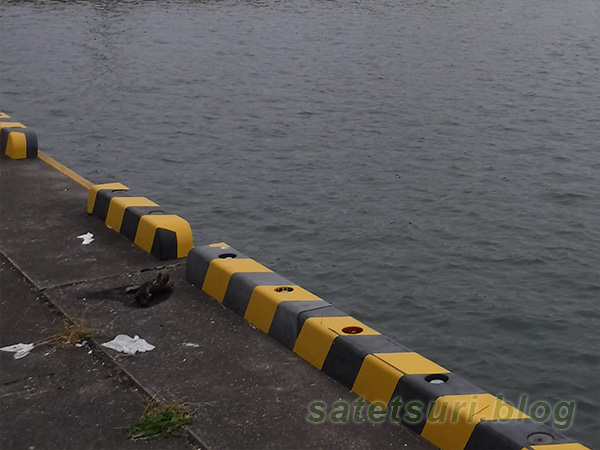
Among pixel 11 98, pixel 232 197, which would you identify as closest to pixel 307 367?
pixel 232 197

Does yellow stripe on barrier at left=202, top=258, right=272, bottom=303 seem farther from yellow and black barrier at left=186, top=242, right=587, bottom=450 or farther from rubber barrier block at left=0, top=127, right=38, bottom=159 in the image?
rubber barrier block at left=0, top=127, right=38, bottom=159

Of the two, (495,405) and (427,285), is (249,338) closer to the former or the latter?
(495,405)

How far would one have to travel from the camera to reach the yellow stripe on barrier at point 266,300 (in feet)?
23.8

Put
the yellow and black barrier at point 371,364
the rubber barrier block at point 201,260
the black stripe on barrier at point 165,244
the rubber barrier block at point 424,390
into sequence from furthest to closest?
the black stripe on barrier at point 165,244, the rubber barrier block at point 201,260, the rubber barrier block at point 424,390, the yellow and black barrier at point 371,364

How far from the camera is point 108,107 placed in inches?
812

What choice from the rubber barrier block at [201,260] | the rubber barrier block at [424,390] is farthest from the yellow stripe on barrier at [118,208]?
the rubber barrier block at [424,390]

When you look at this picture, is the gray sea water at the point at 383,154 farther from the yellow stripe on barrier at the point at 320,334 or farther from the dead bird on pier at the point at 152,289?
the dead bird on pier at the point at 152,289

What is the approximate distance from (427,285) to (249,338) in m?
4.59

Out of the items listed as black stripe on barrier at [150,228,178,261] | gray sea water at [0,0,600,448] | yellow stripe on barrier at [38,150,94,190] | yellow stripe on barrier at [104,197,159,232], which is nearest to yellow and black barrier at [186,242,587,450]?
black stripe on barrier at [150,228,178,261]

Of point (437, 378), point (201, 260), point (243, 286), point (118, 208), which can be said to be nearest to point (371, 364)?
point (437, 378)

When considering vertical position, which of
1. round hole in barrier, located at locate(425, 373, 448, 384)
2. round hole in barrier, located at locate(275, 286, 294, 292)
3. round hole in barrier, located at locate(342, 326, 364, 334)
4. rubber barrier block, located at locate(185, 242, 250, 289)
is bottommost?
rubber barrier block, located at locate(185, 242, 250, 289)

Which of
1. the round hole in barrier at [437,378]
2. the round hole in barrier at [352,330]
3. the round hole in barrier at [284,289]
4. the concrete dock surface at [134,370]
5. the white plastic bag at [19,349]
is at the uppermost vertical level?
the round hole in barrier at [437,378]

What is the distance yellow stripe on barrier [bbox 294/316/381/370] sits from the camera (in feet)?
22.1

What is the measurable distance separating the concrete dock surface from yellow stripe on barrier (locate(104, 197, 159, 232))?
1.29 feet
